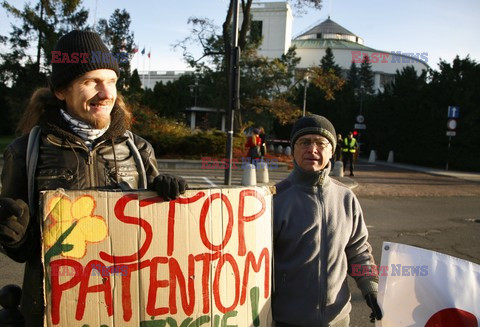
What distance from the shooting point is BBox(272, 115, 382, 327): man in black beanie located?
6.84 feet

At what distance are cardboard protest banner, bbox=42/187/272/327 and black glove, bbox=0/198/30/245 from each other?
8 cm

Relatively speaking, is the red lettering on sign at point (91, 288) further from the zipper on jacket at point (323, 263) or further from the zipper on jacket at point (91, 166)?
the zipper on jacket at point (323, 263)

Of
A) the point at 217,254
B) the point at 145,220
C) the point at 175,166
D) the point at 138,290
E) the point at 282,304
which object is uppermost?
the point at 145,220

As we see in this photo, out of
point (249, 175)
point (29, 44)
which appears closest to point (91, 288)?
point (249, 175)

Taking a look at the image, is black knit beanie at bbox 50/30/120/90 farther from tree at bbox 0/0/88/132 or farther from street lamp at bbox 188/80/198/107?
street lamp at bbox 188/80/198/107

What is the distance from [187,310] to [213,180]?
11.6 metres

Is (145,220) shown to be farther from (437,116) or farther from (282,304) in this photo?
(437,116)

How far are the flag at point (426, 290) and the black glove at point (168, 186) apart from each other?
3.74ft

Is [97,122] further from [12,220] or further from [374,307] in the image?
[374,307]

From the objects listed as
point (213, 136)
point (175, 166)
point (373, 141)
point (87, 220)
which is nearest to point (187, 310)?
point (87, 220)

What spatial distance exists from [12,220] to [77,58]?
0.72 meters

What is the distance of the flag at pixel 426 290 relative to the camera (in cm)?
190

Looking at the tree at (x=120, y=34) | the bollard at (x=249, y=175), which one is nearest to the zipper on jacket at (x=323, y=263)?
the bollard at (x=249, y=175)

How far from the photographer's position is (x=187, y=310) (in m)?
1.74
